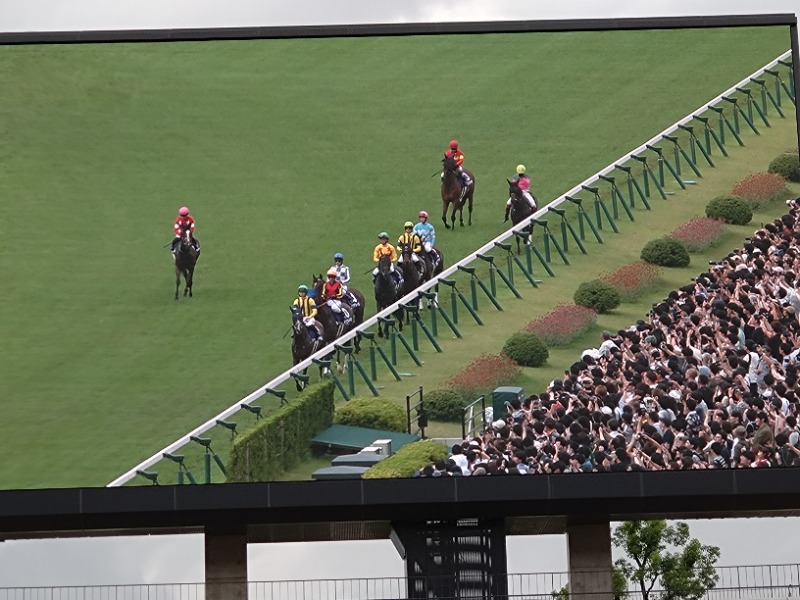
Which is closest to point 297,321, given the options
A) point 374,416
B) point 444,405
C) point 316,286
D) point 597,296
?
point 316,286

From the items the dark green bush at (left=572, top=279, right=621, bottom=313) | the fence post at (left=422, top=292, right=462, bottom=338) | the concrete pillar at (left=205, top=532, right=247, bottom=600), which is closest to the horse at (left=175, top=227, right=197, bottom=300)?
the fence post at (left=422, top=292, right=462, bottom=338)

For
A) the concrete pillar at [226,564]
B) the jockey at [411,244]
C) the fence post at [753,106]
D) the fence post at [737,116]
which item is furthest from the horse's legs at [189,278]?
the fence post at [753,106]

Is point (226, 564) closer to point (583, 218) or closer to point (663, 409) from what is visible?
point (663, 409)

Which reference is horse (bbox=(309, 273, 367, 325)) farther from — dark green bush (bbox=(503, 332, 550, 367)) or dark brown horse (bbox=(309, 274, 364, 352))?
dark green bush (bbox=(503, 332, 550, 367))

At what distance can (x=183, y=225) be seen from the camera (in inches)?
1436

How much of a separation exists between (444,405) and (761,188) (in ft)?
24.5

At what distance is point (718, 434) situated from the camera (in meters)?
34.4

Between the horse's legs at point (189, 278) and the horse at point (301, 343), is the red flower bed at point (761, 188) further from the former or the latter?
the horse's legs at point (189, 278)

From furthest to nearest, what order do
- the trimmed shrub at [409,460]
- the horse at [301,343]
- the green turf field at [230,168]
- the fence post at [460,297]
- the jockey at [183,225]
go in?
the jockey at [183,225]
the fence post at [460,297]
the horse at [301,343]
the green turf field at [230,168]
the trimmed shrub at [409,460]

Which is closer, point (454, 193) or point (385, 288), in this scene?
point (385, 288)

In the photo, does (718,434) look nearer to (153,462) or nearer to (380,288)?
(380,288)

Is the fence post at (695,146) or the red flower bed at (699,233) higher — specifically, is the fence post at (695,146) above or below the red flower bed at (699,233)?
above

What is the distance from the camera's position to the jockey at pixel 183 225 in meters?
36.4

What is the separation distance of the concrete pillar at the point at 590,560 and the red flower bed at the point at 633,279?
4030mm
